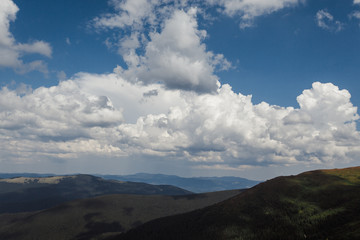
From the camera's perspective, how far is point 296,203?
7195 inches

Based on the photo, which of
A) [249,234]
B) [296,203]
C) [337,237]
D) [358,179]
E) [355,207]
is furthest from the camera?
[358,179]

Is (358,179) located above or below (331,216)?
above

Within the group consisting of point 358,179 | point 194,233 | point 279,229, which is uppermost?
point 358,179

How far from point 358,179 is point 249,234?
101 metres

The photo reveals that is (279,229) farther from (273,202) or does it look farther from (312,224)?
(273,202)

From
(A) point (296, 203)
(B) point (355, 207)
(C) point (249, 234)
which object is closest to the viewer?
(B) point (355, 207)

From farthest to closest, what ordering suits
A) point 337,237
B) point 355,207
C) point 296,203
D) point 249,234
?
point 296,203 → point 249,234 → point 355,207 → point 337,237

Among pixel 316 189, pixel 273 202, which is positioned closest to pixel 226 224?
pixel 273 202

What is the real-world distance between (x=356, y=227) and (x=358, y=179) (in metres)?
96.4

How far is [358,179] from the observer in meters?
195

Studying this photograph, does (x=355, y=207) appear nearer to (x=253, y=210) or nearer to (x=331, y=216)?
(x=331, y=216)

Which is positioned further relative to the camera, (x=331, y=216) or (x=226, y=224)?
(x=226, y=224)

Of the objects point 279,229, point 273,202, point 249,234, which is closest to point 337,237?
point 279,229

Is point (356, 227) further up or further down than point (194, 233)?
further up
